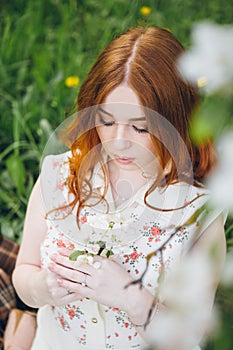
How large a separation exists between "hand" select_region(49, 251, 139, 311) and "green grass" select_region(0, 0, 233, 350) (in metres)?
0.73

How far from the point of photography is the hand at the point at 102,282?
3.01ft

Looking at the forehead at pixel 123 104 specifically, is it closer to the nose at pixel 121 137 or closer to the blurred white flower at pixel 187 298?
the nose at pixel 121 137

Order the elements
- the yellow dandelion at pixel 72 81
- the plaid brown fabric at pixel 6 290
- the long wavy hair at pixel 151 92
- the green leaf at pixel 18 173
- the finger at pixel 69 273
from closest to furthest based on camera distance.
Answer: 1. the long wavy hair at pixel 151 92
2. the finger at pixel 69 273
3. the plaid brown fabric at pixel 6 290
4. the green leaf at pixel 18 173
5. the yellow dandelion at pixel 72 81

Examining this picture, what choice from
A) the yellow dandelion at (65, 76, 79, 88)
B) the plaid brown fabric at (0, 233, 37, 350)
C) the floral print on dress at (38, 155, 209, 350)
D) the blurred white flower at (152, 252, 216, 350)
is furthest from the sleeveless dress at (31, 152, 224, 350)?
the yellow dandelion at (65, 76, 79, 88)

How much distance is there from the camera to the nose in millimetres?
849

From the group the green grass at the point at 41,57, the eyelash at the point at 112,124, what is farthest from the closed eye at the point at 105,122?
the green grass at the point at 41,57

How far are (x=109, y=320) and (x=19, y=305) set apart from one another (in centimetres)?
46

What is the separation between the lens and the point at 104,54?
35.2 inches

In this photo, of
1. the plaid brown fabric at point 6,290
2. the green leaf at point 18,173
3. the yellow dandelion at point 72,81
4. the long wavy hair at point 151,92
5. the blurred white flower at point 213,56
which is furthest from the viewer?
the yellow dandelion at point 72,81

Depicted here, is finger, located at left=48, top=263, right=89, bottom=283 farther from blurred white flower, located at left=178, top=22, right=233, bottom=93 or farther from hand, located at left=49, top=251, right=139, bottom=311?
blurred white flower, located at left=178, top=22, right=233, bottom=93

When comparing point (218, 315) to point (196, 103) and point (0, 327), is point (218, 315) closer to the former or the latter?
point (196, 103)

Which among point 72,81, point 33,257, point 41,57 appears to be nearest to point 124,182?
point 33,257

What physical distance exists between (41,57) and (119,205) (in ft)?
3.98

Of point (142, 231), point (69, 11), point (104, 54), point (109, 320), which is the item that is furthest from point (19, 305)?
point (69, 11)
